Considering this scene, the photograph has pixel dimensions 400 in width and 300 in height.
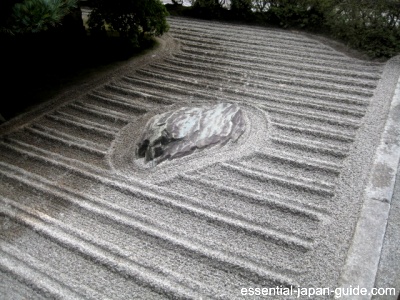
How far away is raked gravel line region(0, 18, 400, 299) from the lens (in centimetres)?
223

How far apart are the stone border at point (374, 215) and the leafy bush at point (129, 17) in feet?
11.6

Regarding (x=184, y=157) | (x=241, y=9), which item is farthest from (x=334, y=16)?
(x=184, y=157)

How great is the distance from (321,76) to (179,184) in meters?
2.55

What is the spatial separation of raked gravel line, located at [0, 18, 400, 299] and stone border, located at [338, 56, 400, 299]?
0.04 metres

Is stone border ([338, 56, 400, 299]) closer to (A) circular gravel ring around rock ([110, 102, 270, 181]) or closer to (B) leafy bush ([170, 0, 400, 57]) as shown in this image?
(A) circular gravel ring around rock ([110, 102, 270, 181])

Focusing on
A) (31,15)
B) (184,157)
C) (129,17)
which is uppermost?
(129,17)

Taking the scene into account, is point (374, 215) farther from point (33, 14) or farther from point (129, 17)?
point (129, 17)

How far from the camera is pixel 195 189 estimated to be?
9.32 feet

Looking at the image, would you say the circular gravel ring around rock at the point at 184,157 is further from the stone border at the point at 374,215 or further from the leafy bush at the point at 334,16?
the leafy bush at the point at 334,16

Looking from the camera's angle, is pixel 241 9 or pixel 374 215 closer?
pixel 374 215

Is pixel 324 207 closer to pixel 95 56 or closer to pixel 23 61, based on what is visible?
pixel 95 56

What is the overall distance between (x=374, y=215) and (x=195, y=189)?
4.56ft

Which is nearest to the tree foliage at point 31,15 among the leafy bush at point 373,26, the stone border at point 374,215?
the stone border at point 374,215

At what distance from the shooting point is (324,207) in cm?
258
